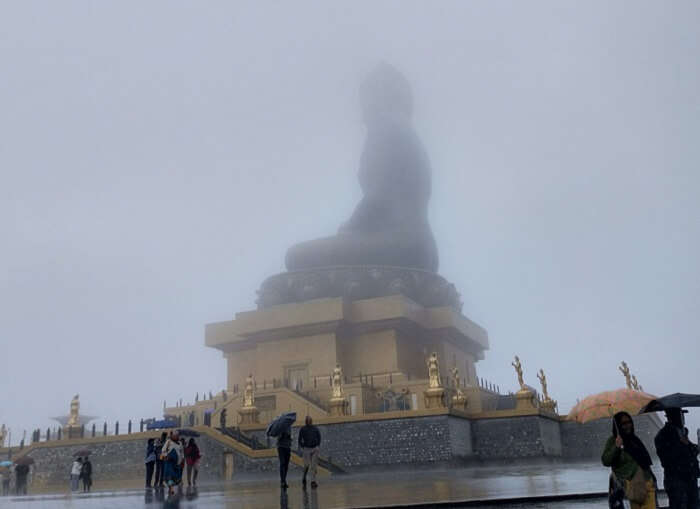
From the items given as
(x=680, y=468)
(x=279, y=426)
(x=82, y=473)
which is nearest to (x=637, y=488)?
(x=680, y=468)

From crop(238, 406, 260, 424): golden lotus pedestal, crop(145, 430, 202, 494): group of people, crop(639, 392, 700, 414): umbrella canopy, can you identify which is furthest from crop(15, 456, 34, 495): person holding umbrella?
crop(639, 392, 700, 414): umbrella canopy

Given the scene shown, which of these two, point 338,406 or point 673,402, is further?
point 338,406

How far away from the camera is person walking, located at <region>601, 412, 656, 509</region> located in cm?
614

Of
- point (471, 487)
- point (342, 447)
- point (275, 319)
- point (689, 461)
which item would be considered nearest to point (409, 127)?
point (275, 319)

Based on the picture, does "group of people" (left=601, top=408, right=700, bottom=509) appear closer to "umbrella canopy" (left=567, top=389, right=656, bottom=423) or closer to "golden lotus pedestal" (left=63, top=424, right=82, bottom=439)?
"umbrella canopy" (left=567, top=389, right=656, bottom=423)

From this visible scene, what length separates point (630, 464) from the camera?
245 inches

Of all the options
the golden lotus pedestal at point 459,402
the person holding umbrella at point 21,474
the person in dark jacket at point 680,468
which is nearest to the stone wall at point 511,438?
the golden lotus pedestal at point 459,402

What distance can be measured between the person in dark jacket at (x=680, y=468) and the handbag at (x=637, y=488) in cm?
106

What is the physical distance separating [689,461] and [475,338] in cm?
3456

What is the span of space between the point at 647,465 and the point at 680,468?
1070 millimetres

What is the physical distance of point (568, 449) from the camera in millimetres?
26266

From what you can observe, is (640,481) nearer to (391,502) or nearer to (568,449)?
(391,502)

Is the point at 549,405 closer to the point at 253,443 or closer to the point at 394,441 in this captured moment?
the point at 394,441

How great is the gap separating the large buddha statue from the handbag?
1324 inches
